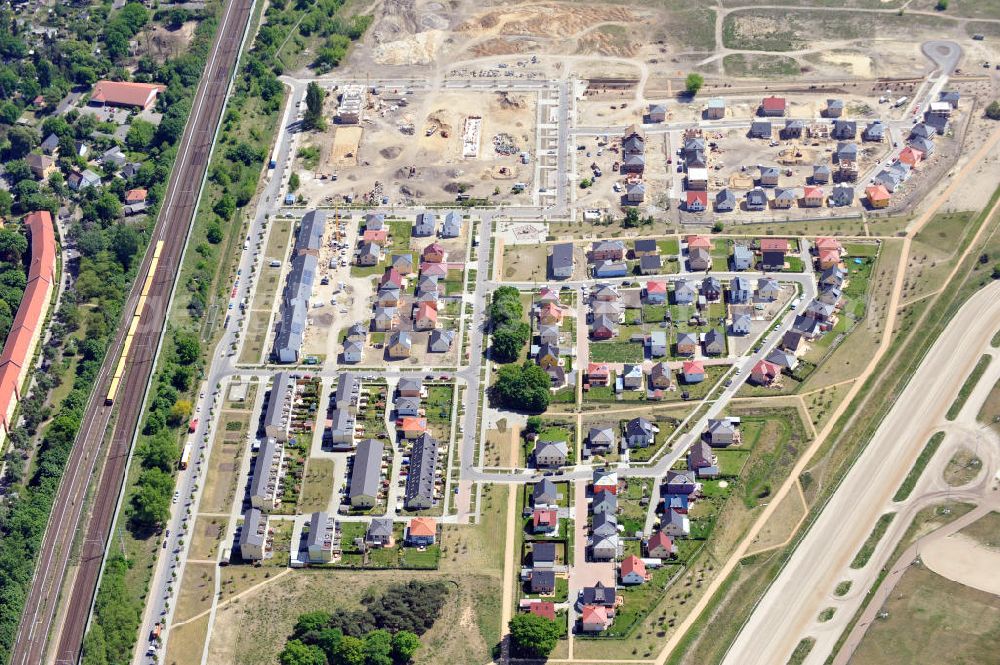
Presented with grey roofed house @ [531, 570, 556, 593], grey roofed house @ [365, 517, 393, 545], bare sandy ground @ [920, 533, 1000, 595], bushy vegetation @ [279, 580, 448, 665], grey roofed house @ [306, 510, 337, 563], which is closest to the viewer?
bare sandy ground @ [920, 533, 1000, 595]

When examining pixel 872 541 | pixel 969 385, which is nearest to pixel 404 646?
pixel 872 541

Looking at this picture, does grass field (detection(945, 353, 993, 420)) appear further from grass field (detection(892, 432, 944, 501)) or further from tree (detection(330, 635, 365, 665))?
tree (detection(330, 635, 365, 665))

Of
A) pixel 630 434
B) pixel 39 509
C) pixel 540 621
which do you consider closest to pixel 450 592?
pixel 540 621

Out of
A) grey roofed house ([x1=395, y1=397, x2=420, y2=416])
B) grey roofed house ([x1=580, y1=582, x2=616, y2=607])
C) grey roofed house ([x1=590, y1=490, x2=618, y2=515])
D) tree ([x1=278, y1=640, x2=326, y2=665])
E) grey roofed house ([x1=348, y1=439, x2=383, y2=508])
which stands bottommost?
tree ([x1=278, y1=640, x2=326, y2=665])

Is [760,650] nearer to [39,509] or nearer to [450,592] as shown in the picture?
[450,592]

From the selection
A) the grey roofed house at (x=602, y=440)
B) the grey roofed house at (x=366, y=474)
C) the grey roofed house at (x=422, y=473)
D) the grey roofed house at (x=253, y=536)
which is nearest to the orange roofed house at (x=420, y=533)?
the grey roofed house at (x=422, y=473)

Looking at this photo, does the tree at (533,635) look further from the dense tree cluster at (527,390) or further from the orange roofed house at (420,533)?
the dense tree cluster at (527,390)

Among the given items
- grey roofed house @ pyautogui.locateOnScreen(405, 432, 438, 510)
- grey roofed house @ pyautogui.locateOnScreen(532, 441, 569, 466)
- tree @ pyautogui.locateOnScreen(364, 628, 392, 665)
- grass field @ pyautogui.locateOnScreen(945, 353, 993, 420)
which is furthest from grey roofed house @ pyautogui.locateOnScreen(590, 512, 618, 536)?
grass field @ pyautogui.locateOnScreen(945, 353, 993, 420)
